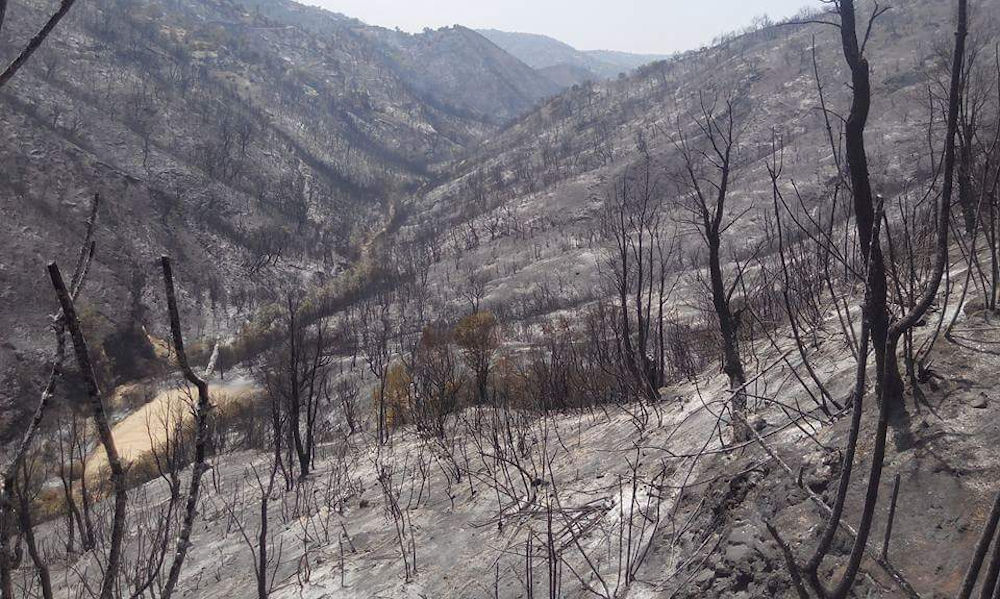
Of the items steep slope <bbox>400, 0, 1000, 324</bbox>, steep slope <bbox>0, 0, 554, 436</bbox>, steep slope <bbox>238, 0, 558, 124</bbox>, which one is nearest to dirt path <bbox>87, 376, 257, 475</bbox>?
steep slope <bbox>0, 0, 554, 436</bbox>

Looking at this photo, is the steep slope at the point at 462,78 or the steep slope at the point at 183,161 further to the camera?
the steep slope at the point at 462,78

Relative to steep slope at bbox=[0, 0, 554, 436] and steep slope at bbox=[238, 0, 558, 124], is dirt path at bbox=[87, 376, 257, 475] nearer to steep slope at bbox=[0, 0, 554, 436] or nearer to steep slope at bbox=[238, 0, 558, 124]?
steep slope at bbox=[0, 0, 554, 436]

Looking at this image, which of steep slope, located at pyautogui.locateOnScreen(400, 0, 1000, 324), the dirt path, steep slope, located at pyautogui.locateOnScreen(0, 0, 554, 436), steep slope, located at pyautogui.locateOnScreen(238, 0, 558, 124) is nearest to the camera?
the dirt path

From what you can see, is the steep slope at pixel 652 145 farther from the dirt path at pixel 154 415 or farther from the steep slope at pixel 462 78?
the steep slope at pixel 462 78

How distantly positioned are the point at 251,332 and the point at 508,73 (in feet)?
534

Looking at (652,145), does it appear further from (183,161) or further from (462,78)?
(462,78)

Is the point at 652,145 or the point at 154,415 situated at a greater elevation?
the point at 652,145

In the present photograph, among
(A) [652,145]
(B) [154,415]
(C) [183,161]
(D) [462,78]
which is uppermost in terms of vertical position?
(D) [462,78]

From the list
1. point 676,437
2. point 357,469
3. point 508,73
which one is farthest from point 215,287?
point 508,73

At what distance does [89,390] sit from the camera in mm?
889

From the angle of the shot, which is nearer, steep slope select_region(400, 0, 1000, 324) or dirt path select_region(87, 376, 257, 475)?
dirt path select_region(87, 376, 257, 475)

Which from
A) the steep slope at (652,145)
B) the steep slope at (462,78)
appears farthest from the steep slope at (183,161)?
the steep slope at (462,78)

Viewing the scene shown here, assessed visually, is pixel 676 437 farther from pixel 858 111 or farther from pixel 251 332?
pixel 251 332

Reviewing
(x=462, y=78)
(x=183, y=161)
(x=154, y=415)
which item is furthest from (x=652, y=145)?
(x=462, y=78)
